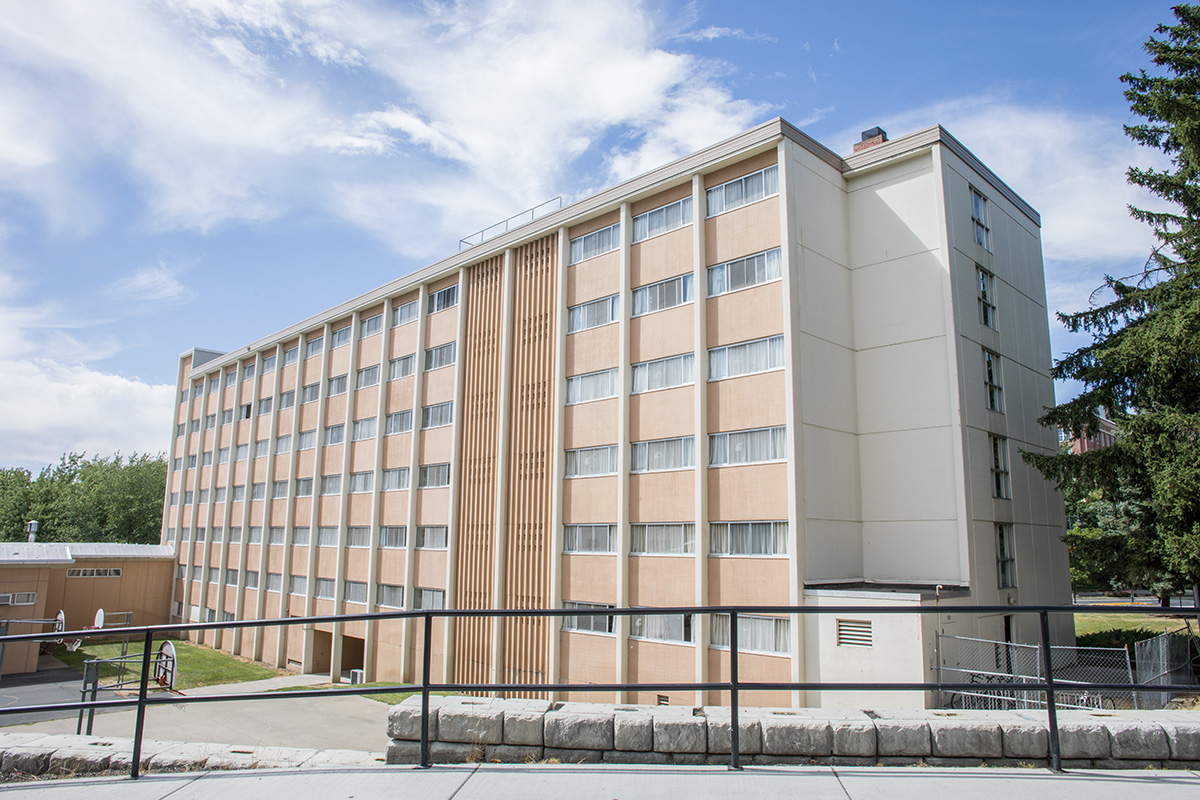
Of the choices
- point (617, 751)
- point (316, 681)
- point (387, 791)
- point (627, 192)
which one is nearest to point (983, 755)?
point (617, 751)

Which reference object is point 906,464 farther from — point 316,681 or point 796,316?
point 316,681

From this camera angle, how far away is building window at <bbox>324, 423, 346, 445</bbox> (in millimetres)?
36688

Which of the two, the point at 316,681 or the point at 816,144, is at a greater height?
the point at 816,144

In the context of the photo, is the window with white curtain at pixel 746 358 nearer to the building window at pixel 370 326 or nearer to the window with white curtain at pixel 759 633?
the window with white curtain at pixel 759 633

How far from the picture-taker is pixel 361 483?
34781 mm

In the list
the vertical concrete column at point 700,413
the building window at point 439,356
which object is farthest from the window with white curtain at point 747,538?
the building window at point 439,356

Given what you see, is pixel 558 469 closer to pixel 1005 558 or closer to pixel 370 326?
pixel 1005 558

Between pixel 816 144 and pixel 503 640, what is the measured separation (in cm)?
Result: 1885

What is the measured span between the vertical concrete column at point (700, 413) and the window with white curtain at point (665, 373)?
18.6 inches

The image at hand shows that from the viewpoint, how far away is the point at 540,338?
2689 centimetres

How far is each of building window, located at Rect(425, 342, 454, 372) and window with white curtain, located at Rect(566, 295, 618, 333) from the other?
7.25 meters

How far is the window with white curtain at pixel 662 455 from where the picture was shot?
21531 mm

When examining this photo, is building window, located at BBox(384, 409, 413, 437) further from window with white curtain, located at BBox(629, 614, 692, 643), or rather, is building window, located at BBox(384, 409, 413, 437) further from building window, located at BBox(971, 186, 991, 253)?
building window, located at BBox(971, 186, 991, 253)

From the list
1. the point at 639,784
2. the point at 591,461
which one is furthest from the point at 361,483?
the point at 639,784
